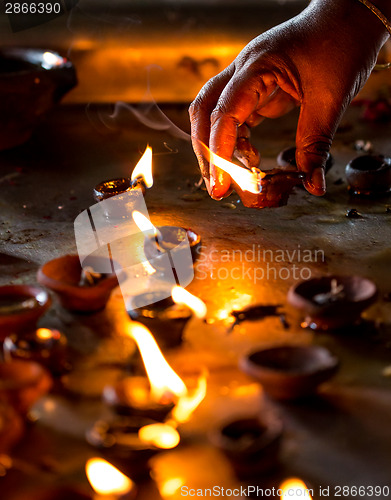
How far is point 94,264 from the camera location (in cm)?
235

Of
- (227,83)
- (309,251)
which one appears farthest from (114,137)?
(309,251)

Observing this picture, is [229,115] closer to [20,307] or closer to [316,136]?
[316,136]

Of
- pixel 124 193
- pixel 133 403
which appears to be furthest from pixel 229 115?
pixel 133 403

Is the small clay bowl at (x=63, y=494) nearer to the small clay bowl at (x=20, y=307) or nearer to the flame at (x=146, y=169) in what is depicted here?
the small clay bowl at (x=20, y=307)

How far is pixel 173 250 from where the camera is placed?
2420 mm

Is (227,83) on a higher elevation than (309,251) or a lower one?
higher

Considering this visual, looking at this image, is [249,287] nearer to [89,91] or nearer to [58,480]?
[58,480]

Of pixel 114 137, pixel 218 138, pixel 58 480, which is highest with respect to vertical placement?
pixel 218 138

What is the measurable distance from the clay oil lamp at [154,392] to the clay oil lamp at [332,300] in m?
0.42

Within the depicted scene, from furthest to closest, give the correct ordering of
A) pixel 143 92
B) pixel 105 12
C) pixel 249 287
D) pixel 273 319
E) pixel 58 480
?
pixel 105 12, pixel 143 92, pixel 249 287, pixel 273 319, pixel 58 480

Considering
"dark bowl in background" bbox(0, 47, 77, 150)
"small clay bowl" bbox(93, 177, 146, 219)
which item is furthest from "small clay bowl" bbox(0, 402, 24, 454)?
"dark bowl in background" bbox(0, 47, 77, 150)

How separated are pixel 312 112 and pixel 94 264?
1163 mm

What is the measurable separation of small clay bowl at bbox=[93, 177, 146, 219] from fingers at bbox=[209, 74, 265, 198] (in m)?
0.54

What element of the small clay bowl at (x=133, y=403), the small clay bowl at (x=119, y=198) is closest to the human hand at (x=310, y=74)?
the small clay bowl at (x=119, y=198)
